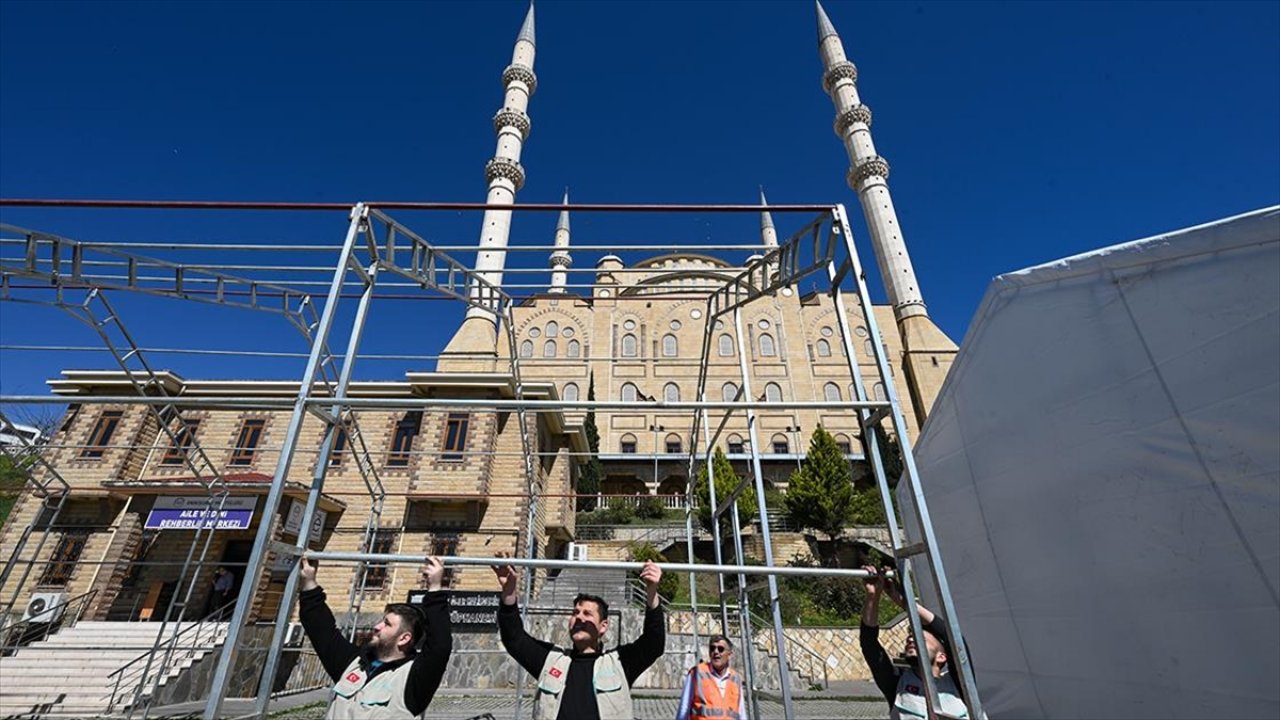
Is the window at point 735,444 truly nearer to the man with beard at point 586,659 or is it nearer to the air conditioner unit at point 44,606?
the air conditioner unit at point 44,606

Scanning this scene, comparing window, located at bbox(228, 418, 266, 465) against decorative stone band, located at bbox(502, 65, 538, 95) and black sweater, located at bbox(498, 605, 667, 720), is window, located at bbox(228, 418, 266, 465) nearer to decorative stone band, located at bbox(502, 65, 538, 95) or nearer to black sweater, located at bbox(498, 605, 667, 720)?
black sweater, located at bbox(498, 605, 667, 720)

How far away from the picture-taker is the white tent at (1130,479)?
12.7 feet

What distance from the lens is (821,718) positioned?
29.7ft

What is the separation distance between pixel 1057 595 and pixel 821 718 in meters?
5.37

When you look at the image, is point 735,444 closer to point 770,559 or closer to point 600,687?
point 770,559

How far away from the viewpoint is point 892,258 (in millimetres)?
38156

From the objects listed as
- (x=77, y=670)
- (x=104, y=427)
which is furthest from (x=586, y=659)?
(x=104, y=427)

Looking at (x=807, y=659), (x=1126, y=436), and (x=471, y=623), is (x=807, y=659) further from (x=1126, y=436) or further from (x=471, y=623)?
(x=1126, y=436)

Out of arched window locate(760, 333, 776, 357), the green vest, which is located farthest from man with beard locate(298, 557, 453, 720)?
→ arched window locate(760, 333, 776, 357)

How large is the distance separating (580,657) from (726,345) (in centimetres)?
3746

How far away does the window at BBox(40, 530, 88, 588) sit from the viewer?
46.6ft

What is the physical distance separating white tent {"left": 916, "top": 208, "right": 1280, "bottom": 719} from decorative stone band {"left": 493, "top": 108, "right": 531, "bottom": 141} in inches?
1440

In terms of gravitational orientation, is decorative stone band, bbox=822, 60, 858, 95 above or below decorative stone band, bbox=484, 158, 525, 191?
above

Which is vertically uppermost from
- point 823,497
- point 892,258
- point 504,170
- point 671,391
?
point 504,170
